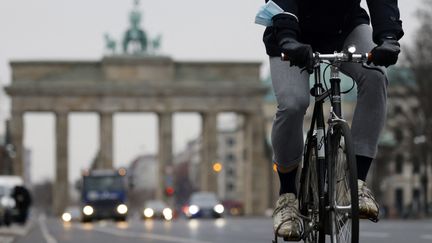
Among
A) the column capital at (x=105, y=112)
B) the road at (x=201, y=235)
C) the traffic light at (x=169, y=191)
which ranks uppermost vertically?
the column capital at (x=105, y=112)

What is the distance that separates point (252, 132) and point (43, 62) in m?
16.4

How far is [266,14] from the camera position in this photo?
23.2ft

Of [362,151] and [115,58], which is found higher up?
[115,58]

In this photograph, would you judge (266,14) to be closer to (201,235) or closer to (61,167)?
(201,235)

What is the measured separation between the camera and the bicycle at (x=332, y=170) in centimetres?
620

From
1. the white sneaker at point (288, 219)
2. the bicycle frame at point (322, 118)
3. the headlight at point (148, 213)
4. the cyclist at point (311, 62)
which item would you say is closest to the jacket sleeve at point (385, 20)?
the cyclist at point (311, 62)

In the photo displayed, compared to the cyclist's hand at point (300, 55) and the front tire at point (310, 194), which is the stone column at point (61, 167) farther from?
the cyclist's hand at point (300, 55)

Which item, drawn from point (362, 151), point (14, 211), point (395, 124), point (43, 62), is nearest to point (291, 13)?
point (362, 151)

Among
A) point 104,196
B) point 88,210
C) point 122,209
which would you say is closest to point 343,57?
point 122,209

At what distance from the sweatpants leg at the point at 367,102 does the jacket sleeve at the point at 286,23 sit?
1.11 feet

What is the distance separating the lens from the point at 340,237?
6.36 meters

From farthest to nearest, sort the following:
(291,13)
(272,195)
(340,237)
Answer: (272,195)
(291,13)
(340,237)

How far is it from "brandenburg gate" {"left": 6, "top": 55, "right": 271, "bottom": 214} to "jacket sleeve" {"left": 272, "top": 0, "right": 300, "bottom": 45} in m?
94.4

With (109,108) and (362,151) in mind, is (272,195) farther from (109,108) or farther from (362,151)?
(362,151)
